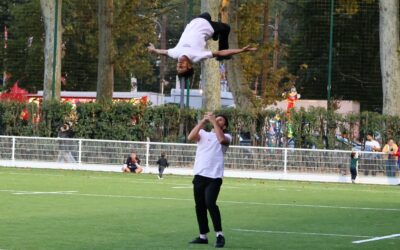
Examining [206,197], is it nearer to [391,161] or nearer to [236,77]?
[391,161]

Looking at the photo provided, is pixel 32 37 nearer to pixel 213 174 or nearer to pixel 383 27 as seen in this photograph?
pixel 383 27

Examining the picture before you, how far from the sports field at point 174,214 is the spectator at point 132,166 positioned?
4.20 metres

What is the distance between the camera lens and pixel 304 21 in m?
64.9

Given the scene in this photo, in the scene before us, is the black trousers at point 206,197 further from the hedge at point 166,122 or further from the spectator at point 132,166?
the hedge at point 166,122

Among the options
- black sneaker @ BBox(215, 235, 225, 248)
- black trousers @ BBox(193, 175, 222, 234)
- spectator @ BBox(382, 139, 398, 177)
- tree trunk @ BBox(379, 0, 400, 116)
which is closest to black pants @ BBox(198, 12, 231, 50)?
black trousers @ BBox(193, 175, 222, 234)

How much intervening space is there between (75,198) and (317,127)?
1656cm

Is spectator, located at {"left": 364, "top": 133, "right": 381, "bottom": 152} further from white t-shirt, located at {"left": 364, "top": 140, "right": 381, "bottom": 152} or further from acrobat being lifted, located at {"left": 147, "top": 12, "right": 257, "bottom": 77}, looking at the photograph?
acrobat being lifted, located at {"left": 147, "top": 12, "right": 257, "bottom": 77}

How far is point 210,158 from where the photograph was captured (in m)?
16.8

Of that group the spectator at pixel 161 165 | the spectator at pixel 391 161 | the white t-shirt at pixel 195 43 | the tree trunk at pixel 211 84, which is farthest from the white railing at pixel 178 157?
the white t-shirt at pixel 195 43

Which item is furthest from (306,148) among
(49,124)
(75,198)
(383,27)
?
(75,198)

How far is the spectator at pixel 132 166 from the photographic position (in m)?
39.1

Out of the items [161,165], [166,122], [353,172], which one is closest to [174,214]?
[161,165]

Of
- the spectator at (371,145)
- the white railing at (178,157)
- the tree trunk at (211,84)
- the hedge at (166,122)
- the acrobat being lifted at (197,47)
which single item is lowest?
the white railing at (178,157)

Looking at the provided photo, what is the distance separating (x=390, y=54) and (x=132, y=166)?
37.0 ft
